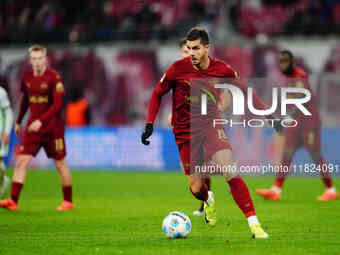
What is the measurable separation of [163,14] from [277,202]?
534 inches

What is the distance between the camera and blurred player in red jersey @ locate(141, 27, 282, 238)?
8.53m

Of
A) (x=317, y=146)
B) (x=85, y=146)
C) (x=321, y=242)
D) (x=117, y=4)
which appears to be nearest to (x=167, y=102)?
(x=85, y=146)

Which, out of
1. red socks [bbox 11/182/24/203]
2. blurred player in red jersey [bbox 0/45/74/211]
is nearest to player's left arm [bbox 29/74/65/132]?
blurred player in red jersey [bbox 0/45/74/211]

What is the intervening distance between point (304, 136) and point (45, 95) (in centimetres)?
478

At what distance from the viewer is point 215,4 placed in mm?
24953

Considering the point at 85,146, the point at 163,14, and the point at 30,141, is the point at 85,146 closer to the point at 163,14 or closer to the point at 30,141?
the point at 163,14

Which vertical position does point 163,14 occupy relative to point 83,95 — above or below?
above

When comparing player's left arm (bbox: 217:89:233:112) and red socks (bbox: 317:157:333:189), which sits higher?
player's left arm (bbox: 217:89:233:112)

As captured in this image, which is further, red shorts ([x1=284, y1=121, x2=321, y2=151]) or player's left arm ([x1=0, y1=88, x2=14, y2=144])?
red shorts ([x1=284, y1=121, x2=321, y2=151])

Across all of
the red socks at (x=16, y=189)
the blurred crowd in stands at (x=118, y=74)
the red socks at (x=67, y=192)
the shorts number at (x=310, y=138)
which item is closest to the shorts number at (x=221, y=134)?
the red socks at (x=67, y=192)

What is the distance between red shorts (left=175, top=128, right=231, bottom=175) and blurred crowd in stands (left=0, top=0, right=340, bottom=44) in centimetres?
1494

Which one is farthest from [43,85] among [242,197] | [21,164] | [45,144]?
[242,197]

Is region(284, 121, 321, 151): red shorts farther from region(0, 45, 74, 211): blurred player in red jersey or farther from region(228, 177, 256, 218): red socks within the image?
region(228, 177, 256, 218): red socks

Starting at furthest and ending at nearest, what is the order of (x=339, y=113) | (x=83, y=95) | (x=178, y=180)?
1. (x=83, y=95)
2. (x=339, y=113)
3. (x=178, y=180)
